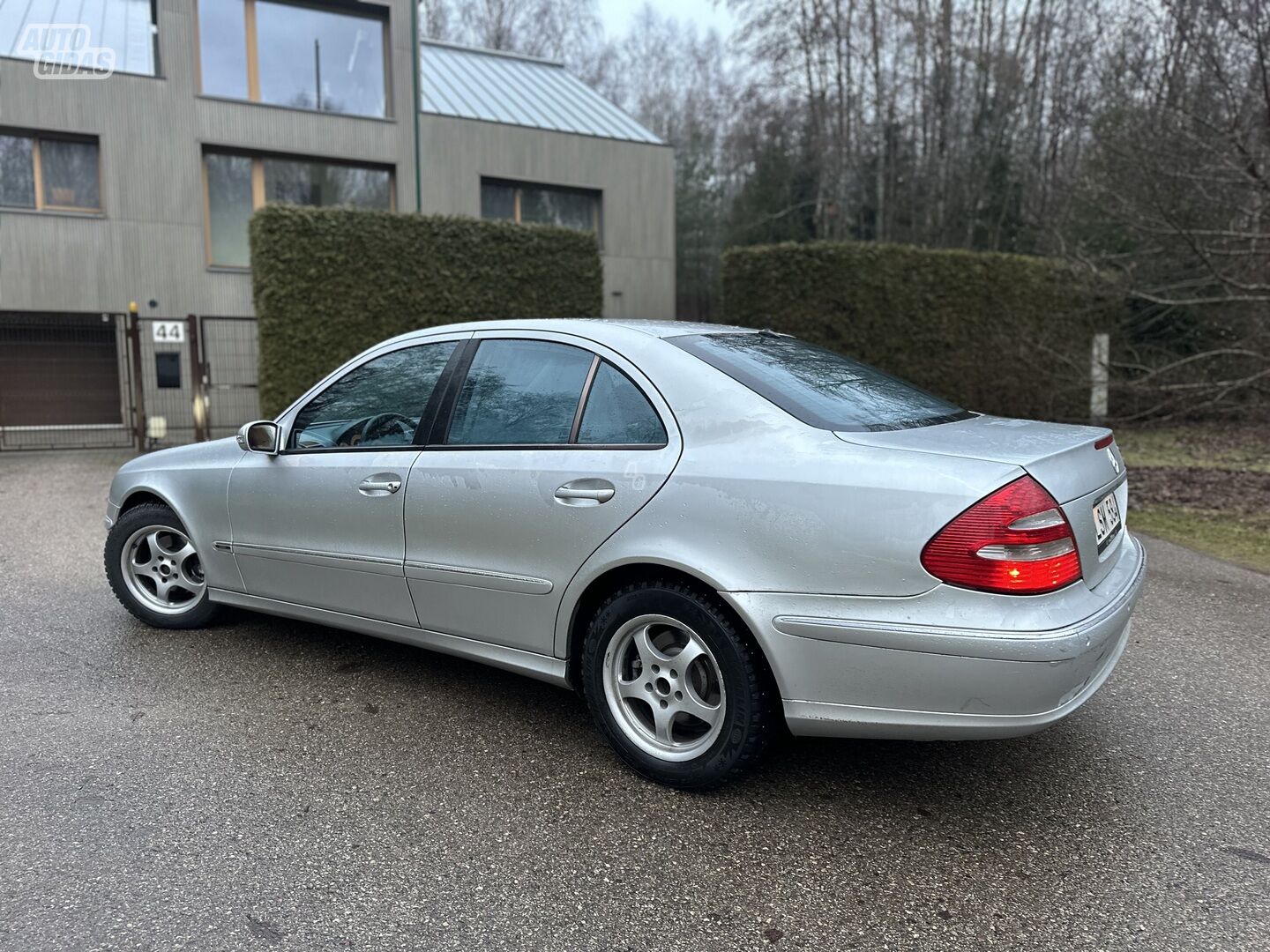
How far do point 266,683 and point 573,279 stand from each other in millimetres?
10315

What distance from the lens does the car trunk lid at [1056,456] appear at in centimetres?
273

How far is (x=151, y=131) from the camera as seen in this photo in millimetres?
15805

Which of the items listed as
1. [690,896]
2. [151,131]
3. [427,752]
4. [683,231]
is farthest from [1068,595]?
[683,231]

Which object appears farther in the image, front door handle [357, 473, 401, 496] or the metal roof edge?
the metal roof edge

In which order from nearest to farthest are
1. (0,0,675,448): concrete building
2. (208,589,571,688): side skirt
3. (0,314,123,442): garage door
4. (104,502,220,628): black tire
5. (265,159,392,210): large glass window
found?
1. (208,589,571,688): side skirt
2. (104,502,220,628): black tire
3. (0,0,675,448): concrete building
4. (0,314,123,442): garage door
5. (265,159,392,210): large glass window

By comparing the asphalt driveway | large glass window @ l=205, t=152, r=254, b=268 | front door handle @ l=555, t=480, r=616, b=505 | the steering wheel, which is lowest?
the asphalt driveway

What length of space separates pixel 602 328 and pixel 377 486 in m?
1.13

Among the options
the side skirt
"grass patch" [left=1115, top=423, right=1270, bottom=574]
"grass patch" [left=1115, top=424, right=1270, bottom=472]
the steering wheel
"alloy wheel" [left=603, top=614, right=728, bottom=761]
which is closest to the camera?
"alloy wheel" [left=603, top=614, right=728, bottom=761]

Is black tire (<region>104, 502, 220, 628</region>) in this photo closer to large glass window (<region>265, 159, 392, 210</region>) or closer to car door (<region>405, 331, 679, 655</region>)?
car door (<region>405, 331, 679, 655</region>)

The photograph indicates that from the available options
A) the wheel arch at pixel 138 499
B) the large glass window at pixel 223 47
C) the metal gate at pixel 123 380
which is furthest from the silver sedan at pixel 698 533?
the large glass window at pixel 223 47

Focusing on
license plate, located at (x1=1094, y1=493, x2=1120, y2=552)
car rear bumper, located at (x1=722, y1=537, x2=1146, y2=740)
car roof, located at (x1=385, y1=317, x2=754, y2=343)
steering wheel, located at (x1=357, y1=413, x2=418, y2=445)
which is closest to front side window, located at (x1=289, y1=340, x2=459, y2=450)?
steering wheel, located at (x1=357, y1=413, x2=418, y2=445)

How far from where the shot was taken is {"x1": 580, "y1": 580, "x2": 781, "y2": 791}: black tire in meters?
2.83

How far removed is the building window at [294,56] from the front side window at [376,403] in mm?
15095

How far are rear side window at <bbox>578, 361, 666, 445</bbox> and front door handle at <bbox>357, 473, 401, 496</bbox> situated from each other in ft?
2.86
